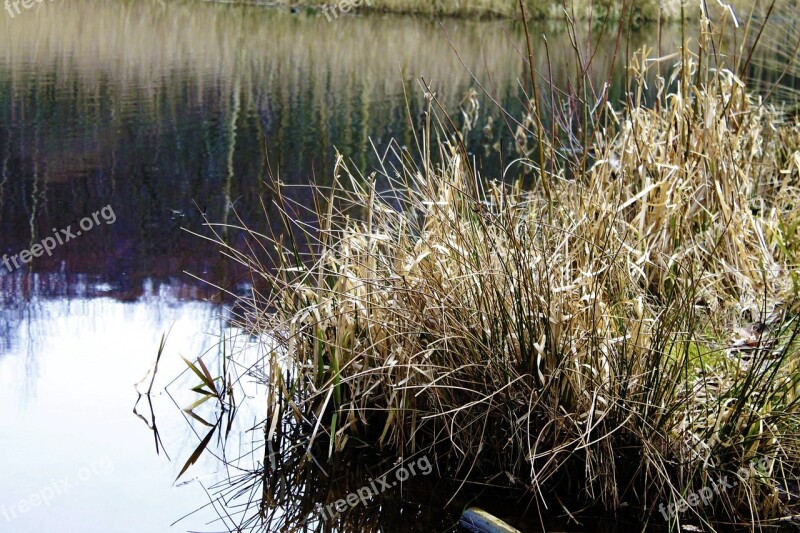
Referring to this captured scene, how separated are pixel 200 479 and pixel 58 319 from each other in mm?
1836

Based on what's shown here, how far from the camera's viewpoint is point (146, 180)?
795 centimetres

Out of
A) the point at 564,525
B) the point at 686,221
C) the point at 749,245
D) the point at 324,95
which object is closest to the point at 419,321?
the point at 564,525

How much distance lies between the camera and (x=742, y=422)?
299 centimetres

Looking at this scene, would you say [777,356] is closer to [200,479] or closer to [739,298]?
[739,298]

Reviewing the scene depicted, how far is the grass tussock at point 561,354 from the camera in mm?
3006
